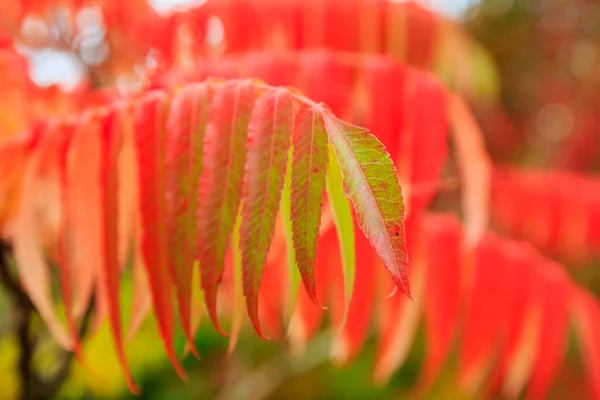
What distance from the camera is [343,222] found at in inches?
16.0

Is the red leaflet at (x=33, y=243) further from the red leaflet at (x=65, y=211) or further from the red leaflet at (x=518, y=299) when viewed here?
the red leaflet at (x=518, y=299)

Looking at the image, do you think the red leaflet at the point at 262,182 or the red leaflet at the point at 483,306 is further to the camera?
the red leaflet at the point at 483,306

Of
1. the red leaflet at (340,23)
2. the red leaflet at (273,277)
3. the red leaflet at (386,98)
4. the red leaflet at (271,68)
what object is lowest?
the red leaflet at (273,277)

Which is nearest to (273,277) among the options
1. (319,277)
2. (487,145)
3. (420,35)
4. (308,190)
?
(319,277)

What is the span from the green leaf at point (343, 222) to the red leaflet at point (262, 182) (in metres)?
0.05

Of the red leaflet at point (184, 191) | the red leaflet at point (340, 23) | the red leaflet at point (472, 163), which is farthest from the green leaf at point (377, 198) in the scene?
the red leaflet at point (340, 23)

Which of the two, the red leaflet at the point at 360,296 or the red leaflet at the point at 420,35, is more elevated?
the red leaflet at the point at 420,35

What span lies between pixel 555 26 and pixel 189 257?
3.26m

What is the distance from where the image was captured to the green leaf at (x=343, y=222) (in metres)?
0.40

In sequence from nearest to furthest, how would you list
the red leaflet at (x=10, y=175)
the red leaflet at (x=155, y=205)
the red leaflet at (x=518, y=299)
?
the red leaflet at (x=155, y=205), the red leaflet at (x=10, y=175), the red leaflet at (x=518, y=299)

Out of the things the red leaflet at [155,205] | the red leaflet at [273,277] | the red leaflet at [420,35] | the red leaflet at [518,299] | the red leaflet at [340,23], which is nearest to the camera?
the red leaflet at [155,205]

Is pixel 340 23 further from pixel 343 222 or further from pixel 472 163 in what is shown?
pixel 343 222

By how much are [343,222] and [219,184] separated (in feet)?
0.29

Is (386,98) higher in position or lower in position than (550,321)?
higher
